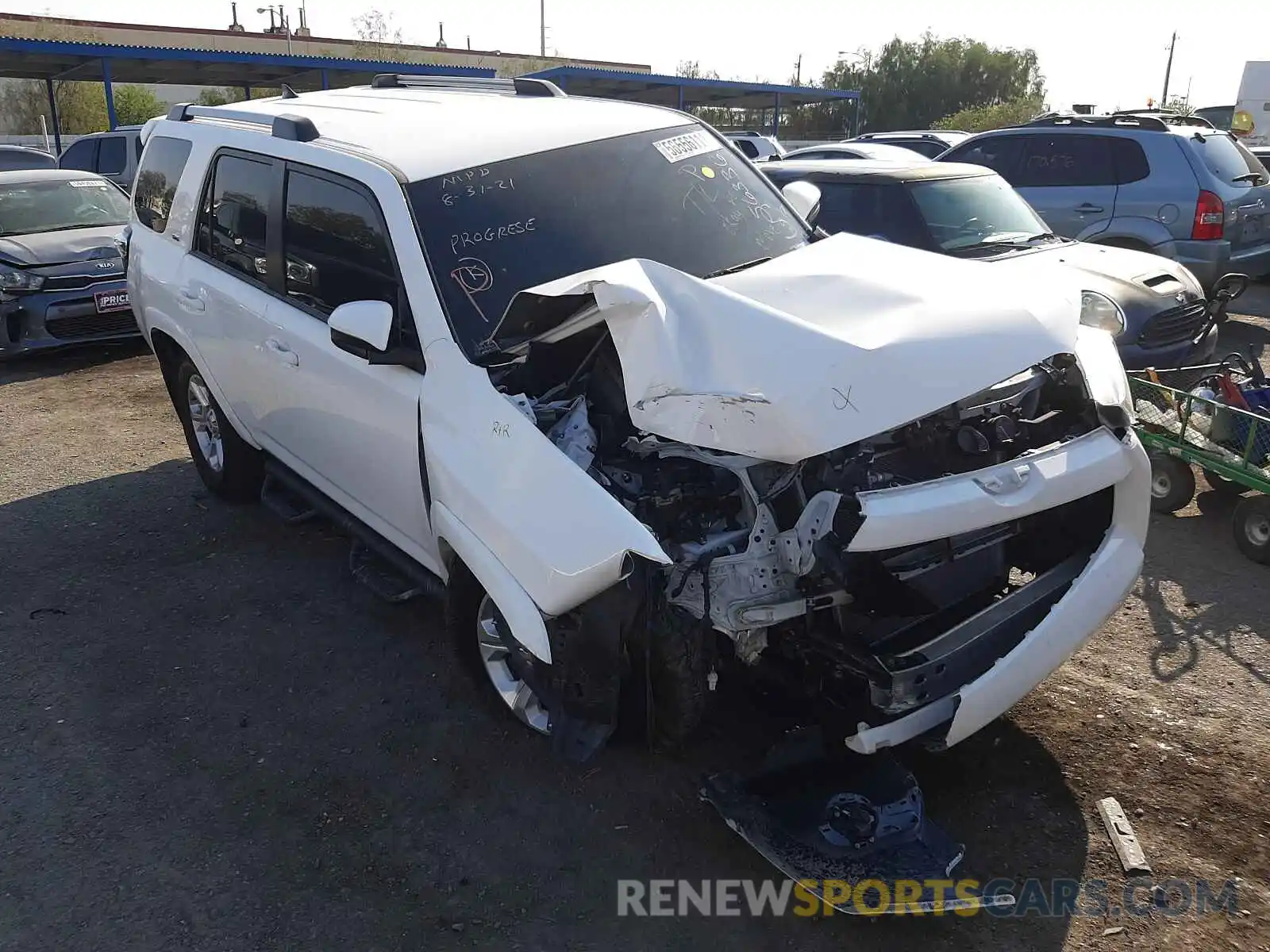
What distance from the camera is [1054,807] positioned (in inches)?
127

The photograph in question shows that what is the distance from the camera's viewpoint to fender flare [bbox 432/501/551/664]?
9.53ft

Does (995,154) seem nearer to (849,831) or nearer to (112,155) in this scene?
(849,831)

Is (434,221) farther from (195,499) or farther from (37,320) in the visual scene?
(37,320)

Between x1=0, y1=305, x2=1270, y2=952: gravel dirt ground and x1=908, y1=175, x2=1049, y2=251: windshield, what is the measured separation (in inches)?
112

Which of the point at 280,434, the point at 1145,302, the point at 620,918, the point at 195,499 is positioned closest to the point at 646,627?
the point at 620,918

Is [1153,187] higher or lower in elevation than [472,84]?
lower

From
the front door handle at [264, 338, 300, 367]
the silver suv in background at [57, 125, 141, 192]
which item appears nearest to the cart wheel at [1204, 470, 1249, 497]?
the front door handle at [264, 338, 300, 367]

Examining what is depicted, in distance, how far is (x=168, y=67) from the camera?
26.8m

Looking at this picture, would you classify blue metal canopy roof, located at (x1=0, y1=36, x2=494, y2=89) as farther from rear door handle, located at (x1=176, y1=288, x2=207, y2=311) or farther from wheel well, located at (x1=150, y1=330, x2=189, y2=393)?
rear door handle, located at (x1=176, y1=288, x2=207, y2=311)

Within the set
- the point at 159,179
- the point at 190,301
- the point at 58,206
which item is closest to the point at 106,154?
the point at 58,206

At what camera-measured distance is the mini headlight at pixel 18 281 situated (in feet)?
30.0

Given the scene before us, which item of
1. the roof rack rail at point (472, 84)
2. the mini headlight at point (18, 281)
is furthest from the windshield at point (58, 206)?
the roof rack rail at point (472, 84)

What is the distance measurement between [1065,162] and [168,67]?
83.1 ft

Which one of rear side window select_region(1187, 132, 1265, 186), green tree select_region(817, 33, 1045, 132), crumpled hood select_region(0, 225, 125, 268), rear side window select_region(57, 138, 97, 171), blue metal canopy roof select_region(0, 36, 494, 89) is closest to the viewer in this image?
rear side window select_region(1187, 132, 1265, 186)
